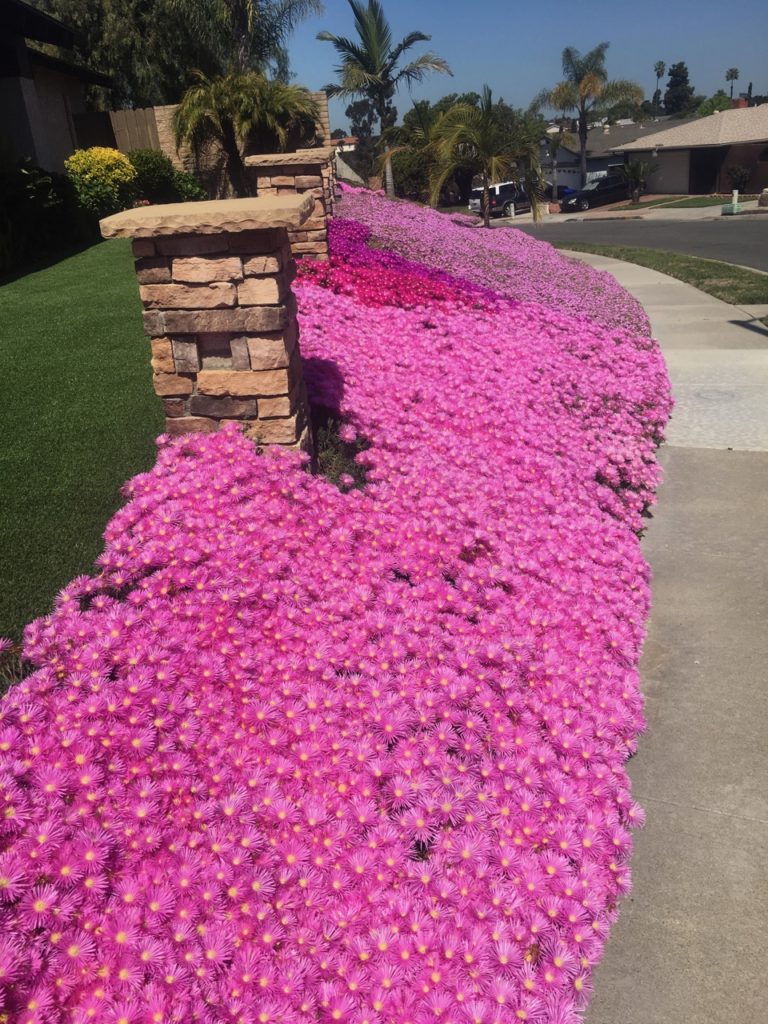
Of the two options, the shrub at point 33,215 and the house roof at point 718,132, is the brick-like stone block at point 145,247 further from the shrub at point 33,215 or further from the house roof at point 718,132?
the house roof at point 718,132

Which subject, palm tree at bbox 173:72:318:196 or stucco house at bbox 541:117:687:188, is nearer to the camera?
palm tree at bbox 173:72:318:196

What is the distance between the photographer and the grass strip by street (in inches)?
517

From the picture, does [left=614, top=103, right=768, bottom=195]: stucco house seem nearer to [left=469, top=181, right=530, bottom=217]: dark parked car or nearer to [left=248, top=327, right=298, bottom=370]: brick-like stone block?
[left=469, top=181, right=530, bottom=217]: dark parked car

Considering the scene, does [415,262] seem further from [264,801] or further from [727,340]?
[264,801]

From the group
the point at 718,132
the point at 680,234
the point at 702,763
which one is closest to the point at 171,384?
the point at 702,763

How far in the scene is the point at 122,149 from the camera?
20.9 metres

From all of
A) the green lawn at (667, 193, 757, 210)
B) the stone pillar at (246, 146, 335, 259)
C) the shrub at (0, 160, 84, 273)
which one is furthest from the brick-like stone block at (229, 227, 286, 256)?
the green lawn at (667, 193, 757, 210)

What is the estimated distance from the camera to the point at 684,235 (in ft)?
83.0

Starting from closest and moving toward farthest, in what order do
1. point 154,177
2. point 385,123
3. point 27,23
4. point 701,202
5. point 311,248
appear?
point 311,248, point 27,23, point 154,177, point 385,123, point 701,202

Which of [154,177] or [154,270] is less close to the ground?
[154,177]

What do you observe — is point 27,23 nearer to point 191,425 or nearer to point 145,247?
point 145,247

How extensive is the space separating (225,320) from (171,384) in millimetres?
499

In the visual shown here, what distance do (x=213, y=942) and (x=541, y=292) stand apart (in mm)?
10321

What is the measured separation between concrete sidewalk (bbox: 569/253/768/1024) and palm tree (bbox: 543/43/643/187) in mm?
55414
